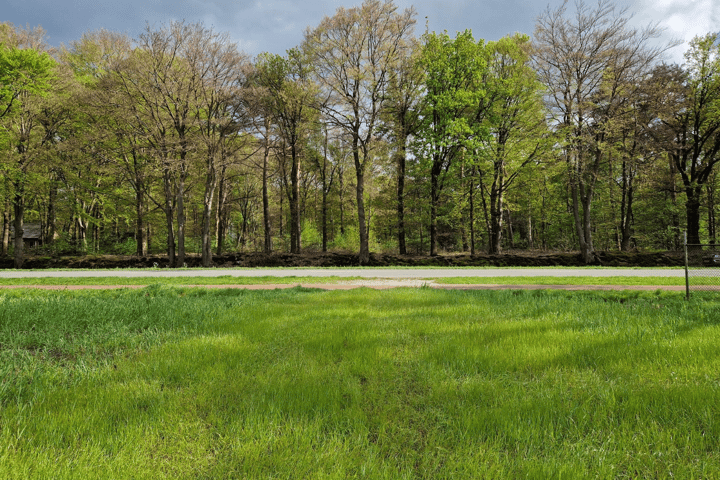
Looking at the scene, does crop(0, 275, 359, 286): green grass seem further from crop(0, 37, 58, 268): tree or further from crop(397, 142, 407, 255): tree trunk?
crop(0, 37, 58, 268): tree

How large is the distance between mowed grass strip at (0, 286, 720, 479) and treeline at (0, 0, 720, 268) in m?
16.3

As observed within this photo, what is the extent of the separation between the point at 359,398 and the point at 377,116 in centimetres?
2040

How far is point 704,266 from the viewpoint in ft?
25.4

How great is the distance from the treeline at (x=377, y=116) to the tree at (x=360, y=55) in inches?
3.3

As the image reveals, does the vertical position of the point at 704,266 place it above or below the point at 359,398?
above

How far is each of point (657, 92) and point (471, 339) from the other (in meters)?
28.6

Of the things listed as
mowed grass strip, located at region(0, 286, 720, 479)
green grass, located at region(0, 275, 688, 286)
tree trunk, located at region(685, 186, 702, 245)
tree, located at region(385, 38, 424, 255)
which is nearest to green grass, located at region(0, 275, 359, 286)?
green grass, located at region(0, 275, 688, 286)

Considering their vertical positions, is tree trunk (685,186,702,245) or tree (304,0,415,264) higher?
tree (304,0,415,264)

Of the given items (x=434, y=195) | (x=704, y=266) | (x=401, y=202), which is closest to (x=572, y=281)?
(x=704, y=266)

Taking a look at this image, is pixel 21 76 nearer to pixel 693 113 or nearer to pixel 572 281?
pixel 572 281

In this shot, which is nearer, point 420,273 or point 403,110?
point 420,273

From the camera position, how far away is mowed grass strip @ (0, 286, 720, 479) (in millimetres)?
1871

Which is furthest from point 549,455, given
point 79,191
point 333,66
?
point 79,191

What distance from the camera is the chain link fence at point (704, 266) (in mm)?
7502
